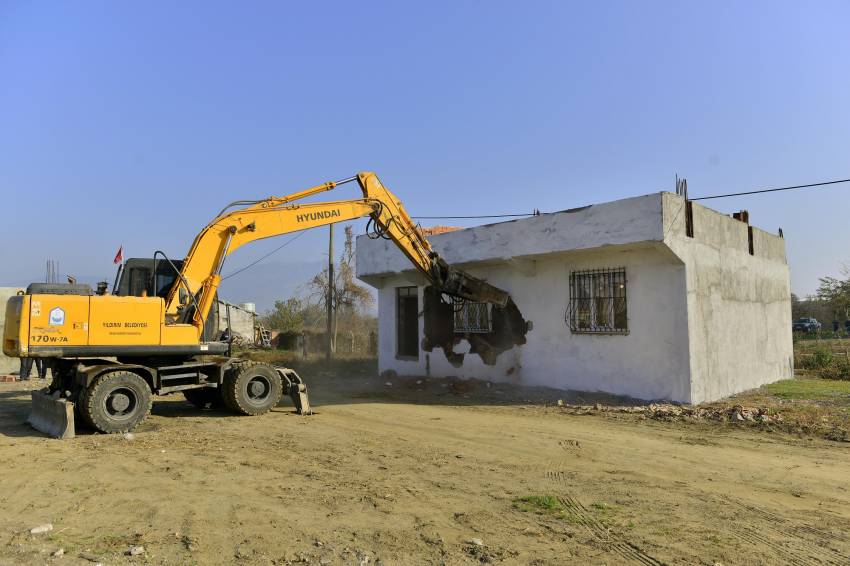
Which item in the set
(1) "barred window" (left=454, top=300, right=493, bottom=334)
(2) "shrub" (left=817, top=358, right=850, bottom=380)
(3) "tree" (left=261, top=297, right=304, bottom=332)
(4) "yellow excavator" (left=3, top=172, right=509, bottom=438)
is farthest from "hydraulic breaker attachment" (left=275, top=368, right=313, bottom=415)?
(3) "tree" (left=261, top=297, right=304, bottom=332)

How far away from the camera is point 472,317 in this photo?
1642 centimetres

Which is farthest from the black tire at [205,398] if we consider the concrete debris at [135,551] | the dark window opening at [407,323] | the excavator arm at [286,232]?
the dark window opening at [407,323]

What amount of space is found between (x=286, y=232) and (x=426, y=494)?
22.4ft

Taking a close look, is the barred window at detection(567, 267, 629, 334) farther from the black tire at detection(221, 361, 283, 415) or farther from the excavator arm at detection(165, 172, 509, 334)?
the black tire at detection(221, 361, 283, 415)

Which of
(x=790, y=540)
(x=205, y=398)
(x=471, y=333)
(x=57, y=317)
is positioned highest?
(x=57, y=317)

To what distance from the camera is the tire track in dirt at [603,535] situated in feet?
14.5

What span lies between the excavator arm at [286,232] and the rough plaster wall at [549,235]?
47.2 inches

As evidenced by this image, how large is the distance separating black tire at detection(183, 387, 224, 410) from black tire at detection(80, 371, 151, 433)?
195cm

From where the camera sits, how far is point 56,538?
4.91m

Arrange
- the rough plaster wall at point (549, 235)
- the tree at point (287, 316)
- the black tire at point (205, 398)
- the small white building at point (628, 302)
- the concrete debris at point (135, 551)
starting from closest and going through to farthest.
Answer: the concrete debris at point (135, 551) < the black tire at point (205, 398) < the rough plaster wall at point (549, 235) < the small white building at point (628, 302) < the tree at point (287, 316)

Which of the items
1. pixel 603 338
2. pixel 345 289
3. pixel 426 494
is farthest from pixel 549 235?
pixel 345 289

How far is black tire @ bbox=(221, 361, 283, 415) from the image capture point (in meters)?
11.0

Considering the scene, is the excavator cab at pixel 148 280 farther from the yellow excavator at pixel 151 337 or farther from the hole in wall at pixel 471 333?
the hole in wall at pixel 471 333

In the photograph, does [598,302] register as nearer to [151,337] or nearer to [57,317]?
[151,337]
